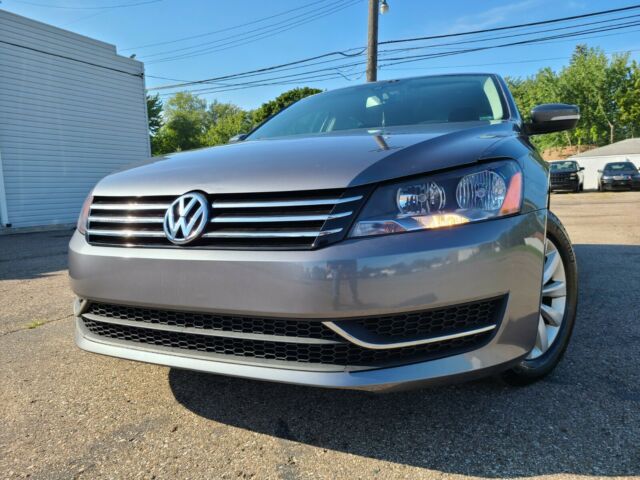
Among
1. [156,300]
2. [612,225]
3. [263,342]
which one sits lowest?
[612,225]

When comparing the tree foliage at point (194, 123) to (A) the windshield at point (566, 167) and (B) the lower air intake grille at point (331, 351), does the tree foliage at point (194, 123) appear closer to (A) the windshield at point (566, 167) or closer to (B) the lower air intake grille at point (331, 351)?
(A) the windshield at point (566, 167)

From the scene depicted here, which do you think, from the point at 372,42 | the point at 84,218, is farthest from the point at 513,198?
the point at 372,42

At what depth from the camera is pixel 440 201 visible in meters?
1.54

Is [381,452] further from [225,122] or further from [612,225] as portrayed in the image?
[225,122]

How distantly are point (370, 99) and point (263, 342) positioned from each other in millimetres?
2027

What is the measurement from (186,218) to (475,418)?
133 centimetres

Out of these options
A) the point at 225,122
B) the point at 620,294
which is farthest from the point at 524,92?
the point at 620,294

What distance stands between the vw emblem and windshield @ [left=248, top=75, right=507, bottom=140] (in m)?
1.16

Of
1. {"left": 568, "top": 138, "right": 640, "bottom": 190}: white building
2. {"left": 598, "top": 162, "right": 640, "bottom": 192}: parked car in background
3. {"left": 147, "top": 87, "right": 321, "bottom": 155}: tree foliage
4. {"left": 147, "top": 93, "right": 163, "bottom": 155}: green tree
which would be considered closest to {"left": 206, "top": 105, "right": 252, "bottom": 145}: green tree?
{"left": 147, "top": 87, "right": 321, "bottom": 155}: tree foliage

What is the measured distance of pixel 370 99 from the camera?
3068 mm

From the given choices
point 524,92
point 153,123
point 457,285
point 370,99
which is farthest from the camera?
point 524,92

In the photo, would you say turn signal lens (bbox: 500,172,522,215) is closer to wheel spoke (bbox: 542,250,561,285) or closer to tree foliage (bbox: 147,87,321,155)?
wheel spoke (bbox: 542,250,561,285)

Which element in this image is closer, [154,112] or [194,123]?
[154,112]

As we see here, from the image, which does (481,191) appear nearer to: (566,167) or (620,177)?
(566,167)
